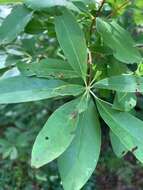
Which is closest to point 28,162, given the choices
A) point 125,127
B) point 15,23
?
point 15,23

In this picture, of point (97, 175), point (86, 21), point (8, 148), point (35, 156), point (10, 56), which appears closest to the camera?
point (35, 156)

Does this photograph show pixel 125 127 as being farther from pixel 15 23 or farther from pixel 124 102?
pixel 15 23

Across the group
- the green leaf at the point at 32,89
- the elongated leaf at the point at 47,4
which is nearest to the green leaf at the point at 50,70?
the green leaf at the point at 32,89

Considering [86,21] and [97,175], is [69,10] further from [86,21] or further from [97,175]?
[97,175]

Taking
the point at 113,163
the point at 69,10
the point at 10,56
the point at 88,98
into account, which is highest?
the point at 69,10

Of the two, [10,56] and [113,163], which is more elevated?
[10,56]

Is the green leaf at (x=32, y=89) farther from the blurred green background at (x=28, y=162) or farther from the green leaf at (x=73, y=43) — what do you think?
the blurred green background at (x=28, y=162)

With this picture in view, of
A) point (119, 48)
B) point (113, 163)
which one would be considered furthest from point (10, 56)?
point (113, 163)
